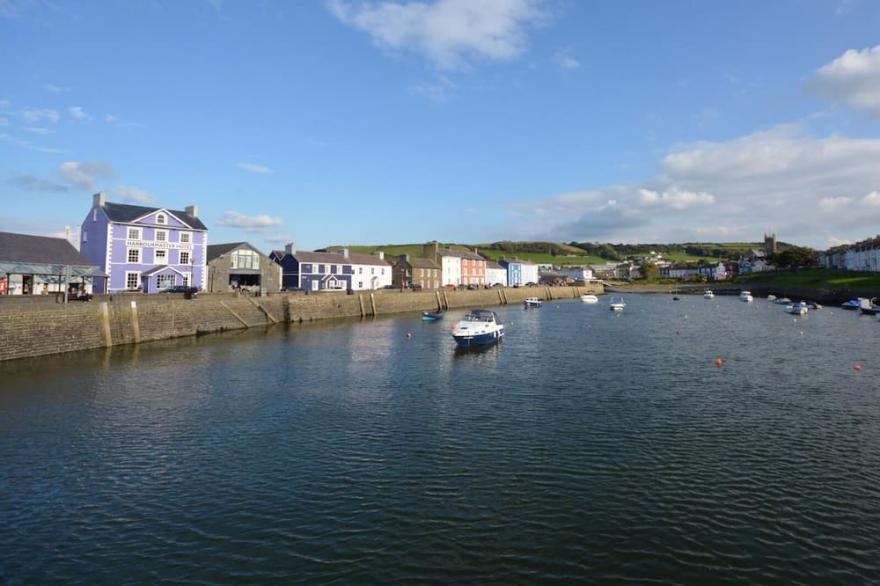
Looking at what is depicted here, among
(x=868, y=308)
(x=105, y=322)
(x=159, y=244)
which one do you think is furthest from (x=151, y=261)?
(x=868, y=308)

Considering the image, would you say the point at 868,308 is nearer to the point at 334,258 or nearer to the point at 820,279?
the point at 820,279

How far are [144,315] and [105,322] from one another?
4175 mm

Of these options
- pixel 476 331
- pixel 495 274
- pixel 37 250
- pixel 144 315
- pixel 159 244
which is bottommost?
pixel 476 331

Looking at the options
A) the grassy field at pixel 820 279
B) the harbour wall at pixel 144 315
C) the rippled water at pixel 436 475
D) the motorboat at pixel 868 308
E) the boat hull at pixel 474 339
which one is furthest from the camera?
the grassy field at pixel 820 279

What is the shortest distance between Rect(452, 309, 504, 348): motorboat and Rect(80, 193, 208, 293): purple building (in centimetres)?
4080

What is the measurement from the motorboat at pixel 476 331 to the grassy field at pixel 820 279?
10314 centimetres

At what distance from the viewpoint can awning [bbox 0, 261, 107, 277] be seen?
43.1 m

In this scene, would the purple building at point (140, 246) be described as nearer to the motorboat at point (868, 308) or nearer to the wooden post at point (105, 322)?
the wooden post at point (105, 322)

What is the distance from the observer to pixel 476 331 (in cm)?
4491

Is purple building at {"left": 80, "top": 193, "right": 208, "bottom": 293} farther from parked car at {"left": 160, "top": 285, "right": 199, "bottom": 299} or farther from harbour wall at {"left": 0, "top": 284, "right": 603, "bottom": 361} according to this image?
harbour wall at {"left": 0, "top": 284, "right": 603, "bottom": 361}

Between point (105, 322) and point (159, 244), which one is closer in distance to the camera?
point (105, 322)

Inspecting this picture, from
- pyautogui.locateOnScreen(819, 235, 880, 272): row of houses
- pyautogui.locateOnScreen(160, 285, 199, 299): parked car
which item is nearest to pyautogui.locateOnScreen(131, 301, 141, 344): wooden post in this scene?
pyautogui.locateOnScreen(160, 285, 199, 299): parked car

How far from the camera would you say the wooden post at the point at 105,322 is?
41669mm

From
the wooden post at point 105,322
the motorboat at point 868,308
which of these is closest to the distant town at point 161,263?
the wooden post at point 105,322
